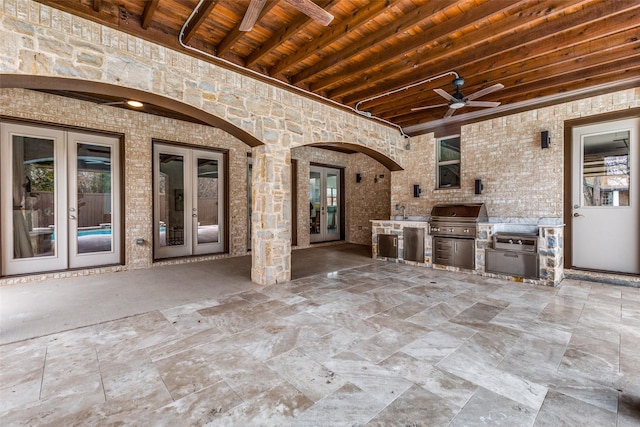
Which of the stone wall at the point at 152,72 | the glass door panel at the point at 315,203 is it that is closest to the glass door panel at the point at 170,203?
the stone wall at the point at 152,72

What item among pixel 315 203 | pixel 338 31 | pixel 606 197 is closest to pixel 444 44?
pixel 338 31

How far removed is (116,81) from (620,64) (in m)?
6.61

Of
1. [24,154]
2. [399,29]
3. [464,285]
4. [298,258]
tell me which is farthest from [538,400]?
[24,154]

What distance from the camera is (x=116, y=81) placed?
319 cm

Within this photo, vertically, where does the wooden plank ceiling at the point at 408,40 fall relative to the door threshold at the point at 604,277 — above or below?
above

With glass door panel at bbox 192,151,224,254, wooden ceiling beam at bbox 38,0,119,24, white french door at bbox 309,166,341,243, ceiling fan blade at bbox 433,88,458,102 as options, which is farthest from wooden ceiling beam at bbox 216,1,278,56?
white french door at bbox 309,166,341,243

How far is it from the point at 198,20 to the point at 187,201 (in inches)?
167

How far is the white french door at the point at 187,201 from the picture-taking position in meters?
6.45

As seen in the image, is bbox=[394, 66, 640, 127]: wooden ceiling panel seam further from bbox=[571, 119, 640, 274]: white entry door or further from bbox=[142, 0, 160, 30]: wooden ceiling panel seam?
bbox=[142, 0, 160, 30]: wooden ceiling panel seam

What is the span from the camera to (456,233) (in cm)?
572

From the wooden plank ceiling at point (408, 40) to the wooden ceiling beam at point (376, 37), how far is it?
0.04ft

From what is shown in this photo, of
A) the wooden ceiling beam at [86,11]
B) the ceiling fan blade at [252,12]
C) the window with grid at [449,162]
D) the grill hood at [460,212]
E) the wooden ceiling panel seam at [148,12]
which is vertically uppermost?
the wooden ceiling panel seam at [148,12]

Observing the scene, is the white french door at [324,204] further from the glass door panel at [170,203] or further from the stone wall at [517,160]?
the glass door panel at [170,203]

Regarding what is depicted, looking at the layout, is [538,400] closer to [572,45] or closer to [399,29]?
[399,29]
